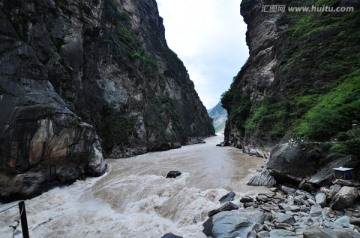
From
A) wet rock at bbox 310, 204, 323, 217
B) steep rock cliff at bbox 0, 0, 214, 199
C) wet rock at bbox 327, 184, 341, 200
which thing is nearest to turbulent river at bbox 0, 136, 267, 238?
steep rock cliff at bbox 0, 0, 214, 199

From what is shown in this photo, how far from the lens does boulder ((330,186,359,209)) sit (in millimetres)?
7629

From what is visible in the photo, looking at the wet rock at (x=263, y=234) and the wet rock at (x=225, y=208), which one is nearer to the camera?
the wet rock at (x=263, y=234)

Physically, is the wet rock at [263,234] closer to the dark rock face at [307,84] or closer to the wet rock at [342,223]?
the wet rock at [342,223]

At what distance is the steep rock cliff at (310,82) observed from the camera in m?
11.6

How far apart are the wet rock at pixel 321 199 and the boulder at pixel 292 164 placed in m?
1.78

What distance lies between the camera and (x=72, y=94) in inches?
898

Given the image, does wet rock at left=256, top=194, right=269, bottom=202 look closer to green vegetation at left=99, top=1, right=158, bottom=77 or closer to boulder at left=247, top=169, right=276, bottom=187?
boulder at left=247, top=169, right=276, bottom=187

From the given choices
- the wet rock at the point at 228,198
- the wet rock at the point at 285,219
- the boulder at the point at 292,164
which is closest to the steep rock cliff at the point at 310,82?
the boulder at the point at 292,164

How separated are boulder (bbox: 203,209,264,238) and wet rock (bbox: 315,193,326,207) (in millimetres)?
2165

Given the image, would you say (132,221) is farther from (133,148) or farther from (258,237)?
(133,148)

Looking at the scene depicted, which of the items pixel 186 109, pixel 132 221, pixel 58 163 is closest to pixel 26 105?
pixel 58 163

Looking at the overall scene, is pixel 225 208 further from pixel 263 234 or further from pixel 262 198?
pixel 263 234

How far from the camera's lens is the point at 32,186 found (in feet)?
42.9

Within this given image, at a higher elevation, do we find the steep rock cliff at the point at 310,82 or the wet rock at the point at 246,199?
the steep rock cliff at the point at 310,82
